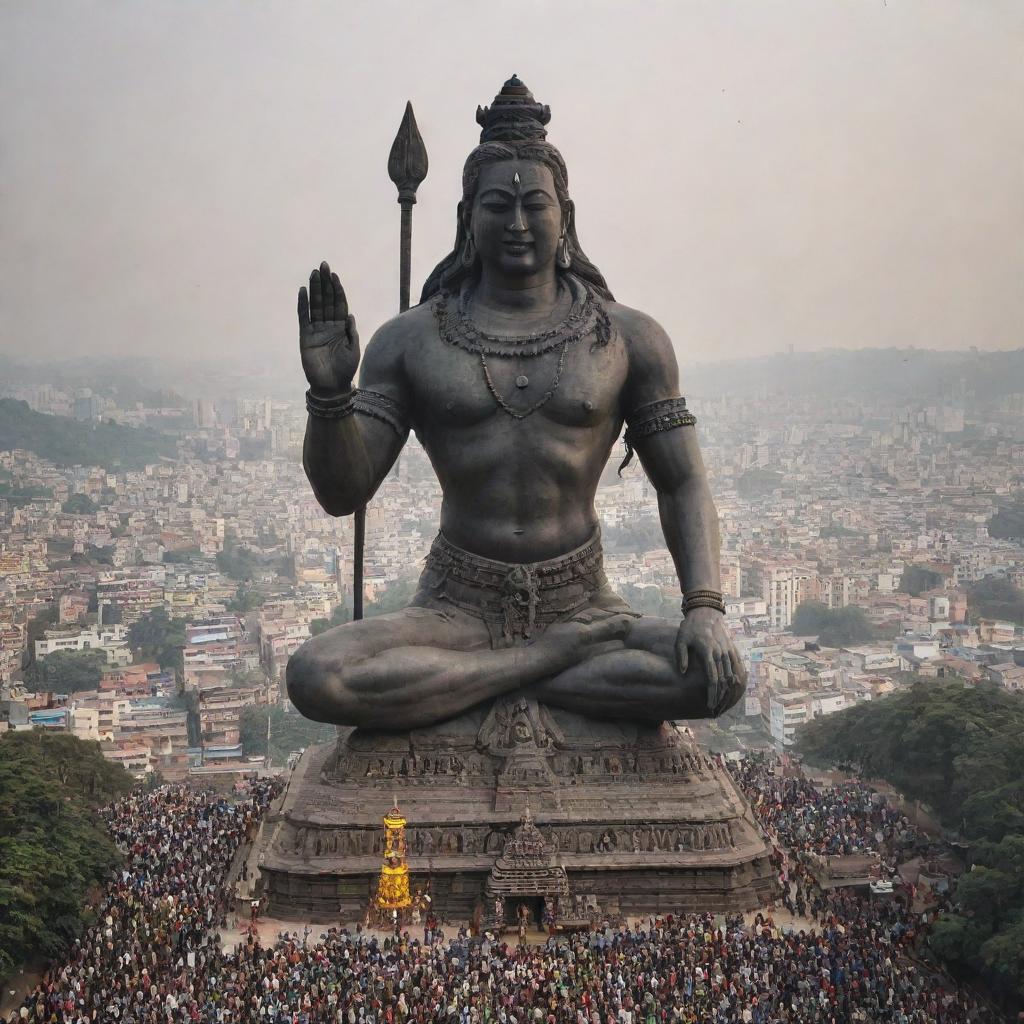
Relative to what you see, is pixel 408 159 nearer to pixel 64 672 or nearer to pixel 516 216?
pixel 516 216

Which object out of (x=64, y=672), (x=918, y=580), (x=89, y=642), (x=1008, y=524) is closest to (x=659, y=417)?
(x=64, y=672)

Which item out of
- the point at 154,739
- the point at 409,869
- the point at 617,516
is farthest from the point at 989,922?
the point at 617,516

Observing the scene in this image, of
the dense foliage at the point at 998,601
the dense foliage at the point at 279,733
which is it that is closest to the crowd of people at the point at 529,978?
the dense foliage at the point at 279,733

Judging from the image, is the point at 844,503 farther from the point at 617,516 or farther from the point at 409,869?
the point at 409,869

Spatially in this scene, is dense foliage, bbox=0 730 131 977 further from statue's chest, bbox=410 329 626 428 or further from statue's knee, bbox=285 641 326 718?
statue's chest, bbox=410 329 626 428

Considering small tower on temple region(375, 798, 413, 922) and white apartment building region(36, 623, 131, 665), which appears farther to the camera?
white apartment building region(36, 623, 131, 665)

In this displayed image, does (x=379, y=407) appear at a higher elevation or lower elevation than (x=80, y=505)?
higher

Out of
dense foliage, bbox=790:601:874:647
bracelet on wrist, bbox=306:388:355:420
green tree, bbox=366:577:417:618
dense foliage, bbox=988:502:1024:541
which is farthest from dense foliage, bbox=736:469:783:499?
bracelet on wrist, bbox=306:388:355:420
